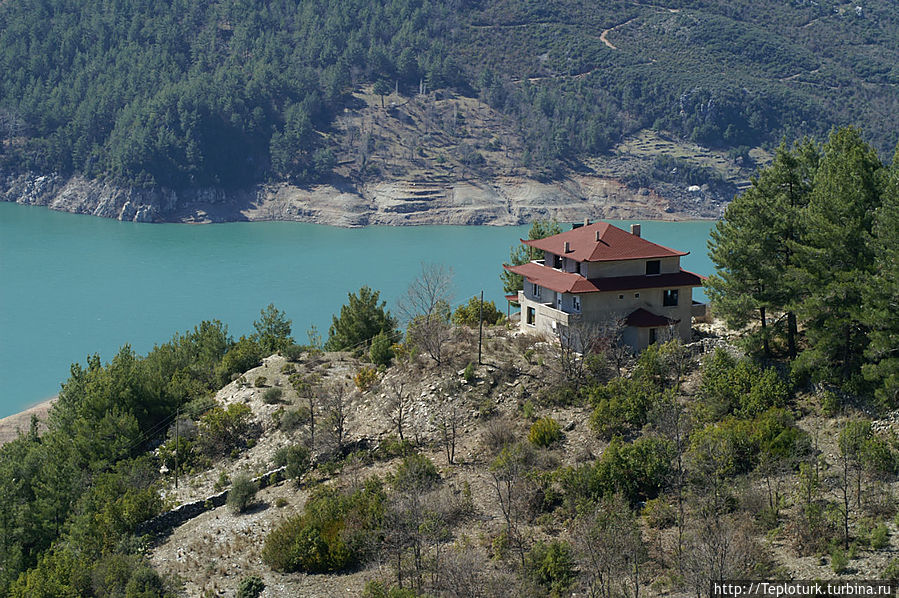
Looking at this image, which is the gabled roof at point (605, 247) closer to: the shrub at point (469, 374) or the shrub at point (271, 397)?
the shrub at point (469, 374)

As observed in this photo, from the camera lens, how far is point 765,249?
3462 cm

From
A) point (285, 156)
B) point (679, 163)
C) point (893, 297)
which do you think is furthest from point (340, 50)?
point (893, 297)

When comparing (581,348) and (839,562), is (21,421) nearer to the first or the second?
(581,348)

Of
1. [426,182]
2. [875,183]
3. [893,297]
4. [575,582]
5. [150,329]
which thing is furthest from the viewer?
[426,182]

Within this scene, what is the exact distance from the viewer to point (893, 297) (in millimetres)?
28453

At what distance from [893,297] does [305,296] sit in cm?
7381

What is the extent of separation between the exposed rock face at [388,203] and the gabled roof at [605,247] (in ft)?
373

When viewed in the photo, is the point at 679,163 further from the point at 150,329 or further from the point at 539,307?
the point at 539,307

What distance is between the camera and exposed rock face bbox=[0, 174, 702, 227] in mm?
155875

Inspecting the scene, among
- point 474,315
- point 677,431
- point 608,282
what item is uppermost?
point 608,282

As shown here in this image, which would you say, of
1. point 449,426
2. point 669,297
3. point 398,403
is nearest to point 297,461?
point 398,403

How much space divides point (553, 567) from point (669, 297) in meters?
16.7

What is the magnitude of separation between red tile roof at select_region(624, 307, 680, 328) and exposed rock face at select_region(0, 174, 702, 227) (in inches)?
4610

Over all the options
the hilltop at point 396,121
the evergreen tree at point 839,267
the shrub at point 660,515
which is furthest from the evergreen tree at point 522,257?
the hilltop at point 396,121
